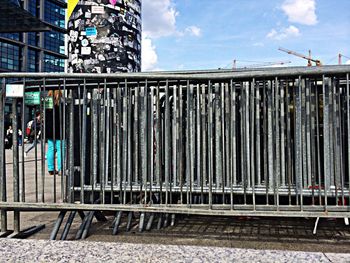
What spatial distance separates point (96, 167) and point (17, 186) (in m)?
0.88

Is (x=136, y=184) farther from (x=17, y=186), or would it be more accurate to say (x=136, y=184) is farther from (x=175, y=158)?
(x=17, y=186)

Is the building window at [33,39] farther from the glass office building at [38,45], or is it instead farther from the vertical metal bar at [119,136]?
the vertical metal bar at [119,136]

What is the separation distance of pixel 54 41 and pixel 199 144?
73797 millimetres

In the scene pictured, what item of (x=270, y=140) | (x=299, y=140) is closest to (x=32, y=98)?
(x=270, y=140)

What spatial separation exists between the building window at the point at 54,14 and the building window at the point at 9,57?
10.3 metres

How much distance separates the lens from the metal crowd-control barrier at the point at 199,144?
12.1 ft

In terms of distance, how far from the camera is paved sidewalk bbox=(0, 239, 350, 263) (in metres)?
2.90

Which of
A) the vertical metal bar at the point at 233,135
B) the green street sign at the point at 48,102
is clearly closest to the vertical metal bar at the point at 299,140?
the vertical metal bar at the point at 233,135

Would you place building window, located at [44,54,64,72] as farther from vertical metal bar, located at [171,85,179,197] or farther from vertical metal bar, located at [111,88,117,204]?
vertical metal bar, located at [171,85,179,197]

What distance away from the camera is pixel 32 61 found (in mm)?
65750

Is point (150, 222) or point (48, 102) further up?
point (48, 102)

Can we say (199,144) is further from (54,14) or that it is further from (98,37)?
(54,14)

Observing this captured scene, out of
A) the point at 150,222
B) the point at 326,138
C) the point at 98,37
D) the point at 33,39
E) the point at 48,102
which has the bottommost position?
the point at 150,222

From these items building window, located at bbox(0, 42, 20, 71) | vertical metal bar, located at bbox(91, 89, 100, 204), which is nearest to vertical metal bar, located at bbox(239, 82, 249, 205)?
vertical metal bar, located at bbox(91, 89, 100, 204)
